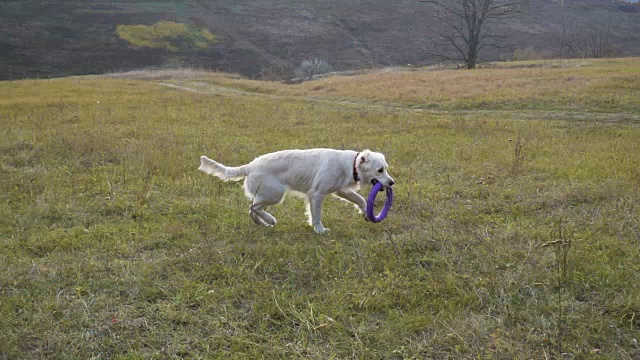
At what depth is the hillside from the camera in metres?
57.8

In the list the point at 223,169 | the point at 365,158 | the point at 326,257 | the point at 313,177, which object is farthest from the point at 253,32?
the point at 326,257

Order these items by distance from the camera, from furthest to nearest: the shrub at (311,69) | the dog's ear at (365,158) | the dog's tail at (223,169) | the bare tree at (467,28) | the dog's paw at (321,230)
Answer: the shrub at (311,69)
the bare tree at (467,28)
the dog's tail at (223,169)
the dog's paw at (321,230)
the dog's ear at (365,158)

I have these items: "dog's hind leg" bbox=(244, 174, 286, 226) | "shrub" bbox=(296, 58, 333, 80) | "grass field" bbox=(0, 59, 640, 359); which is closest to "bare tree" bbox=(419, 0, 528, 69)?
"shrub" bbox=(296, 58, 333, 80)

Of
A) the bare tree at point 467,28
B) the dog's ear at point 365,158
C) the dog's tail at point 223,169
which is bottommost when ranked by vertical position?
the dog's tail at point 223,169

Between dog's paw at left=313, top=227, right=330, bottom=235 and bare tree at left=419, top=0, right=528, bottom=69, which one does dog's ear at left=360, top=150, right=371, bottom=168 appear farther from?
bare tree at left=419, top=0, right=528, bottom=69

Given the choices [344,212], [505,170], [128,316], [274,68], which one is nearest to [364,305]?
[128,316]

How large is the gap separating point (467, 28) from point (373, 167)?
2287 inches

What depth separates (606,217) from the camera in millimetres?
6617

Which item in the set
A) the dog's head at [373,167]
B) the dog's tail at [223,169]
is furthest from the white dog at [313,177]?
the dog's tail at [223,169]

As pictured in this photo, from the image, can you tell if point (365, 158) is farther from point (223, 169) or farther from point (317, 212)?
point (223, 169)

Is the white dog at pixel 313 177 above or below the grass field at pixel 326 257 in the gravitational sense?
above

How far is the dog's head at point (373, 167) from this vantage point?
21.1 feet

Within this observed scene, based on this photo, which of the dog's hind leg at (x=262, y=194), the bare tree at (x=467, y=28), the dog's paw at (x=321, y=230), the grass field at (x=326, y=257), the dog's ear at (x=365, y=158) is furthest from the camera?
the bare tree at (x=467, y=28)

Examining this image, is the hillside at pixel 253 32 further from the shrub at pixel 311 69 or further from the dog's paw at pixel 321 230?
the dog's paw at pixel 321 230
